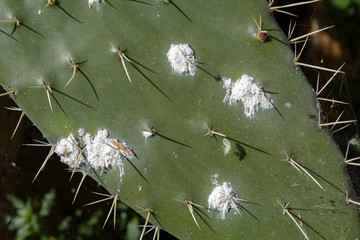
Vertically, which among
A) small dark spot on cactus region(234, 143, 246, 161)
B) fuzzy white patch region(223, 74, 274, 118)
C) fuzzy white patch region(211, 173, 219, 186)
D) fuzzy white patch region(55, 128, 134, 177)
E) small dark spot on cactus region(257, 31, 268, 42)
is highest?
small dark spot on cactus region(257, 31, 268, 42)

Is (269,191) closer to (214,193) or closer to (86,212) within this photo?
(214,193)

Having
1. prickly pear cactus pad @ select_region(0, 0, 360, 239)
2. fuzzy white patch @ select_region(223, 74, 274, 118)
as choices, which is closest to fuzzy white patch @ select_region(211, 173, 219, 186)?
prickly pear cactus pad @ select_region(0, 0, 360, 239)

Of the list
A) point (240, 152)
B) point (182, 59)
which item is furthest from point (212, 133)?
point (182, 59)

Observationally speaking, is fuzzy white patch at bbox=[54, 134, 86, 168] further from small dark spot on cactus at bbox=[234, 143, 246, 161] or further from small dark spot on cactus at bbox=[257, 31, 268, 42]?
small dark spot on cactus at bbox=[257, 31, 268, 42]

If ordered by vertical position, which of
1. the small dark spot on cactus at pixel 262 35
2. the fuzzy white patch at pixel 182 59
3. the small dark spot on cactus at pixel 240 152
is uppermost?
the small dark spot on cactus at pixel 262 35

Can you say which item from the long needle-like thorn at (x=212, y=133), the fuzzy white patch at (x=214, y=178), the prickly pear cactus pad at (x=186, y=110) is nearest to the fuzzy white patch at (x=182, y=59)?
the prickly pear cactus pad at (x=186, y=110)

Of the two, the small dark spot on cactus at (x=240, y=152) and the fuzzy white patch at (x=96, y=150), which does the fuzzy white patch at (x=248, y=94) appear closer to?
the small dark spot on cactus at (x=240, y=152)
